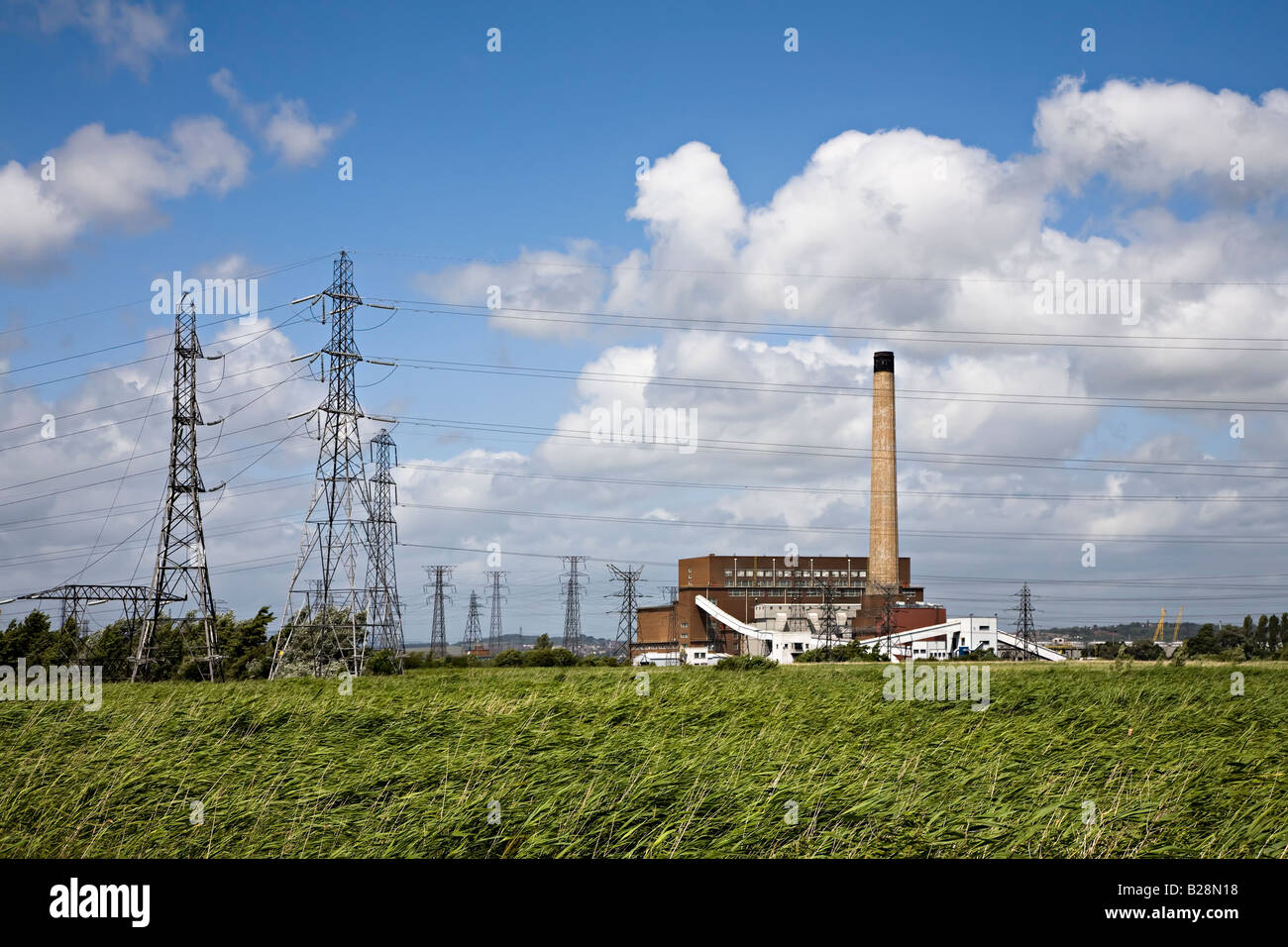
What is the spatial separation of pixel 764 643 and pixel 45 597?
68.1 meters

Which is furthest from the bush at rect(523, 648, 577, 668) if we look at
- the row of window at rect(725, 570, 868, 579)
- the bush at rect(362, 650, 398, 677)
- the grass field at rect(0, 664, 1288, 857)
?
the row of window at rect(725, 570, 868, 579)

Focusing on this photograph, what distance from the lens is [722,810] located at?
11.5m

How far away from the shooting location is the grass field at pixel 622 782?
1069 centimetres

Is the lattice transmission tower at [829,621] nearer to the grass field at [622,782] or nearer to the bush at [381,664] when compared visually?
the bush at [381,664]

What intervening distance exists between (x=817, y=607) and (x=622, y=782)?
92.2 metres

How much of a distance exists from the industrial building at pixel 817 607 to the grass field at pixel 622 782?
5935cm

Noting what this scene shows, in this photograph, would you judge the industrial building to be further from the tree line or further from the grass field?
the grass field

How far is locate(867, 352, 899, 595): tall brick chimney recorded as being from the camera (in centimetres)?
8988

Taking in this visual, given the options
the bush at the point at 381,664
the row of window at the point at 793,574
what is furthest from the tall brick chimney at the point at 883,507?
the bush at the point at 381,664

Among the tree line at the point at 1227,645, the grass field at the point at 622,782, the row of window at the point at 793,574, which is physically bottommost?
the tree line at the point at 1227,645

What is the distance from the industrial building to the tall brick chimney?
91 mm

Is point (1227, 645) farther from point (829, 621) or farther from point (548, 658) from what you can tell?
point (548, 658)

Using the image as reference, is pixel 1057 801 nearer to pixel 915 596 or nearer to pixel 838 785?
pixel 838 785
